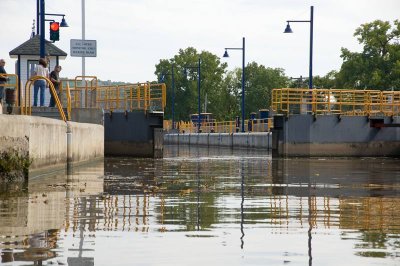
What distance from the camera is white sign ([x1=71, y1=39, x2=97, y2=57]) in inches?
1652

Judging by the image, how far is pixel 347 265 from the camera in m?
6.35

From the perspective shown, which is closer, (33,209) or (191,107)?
(33,209)

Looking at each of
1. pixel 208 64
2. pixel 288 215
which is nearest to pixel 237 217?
pixel 288 215

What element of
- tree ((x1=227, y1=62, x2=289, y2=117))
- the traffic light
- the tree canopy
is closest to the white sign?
the traffic light

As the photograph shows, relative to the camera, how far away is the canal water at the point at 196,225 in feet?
22.0

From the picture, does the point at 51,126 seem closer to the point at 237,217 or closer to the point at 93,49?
the point at 237,217

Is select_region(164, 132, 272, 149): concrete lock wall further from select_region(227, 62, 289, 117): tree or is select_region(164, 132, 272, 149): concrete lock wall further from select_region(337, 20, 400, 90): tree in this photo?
select_region(227, 62, 289, 117): tree

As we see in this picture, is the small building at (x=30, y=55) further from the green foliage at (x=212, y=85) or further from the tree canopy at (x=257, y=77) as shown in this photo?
the green foliage at (x=212, y=85)

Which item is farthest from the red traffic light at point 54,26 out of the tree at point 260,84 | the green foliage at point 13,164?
the tree at point 260,84

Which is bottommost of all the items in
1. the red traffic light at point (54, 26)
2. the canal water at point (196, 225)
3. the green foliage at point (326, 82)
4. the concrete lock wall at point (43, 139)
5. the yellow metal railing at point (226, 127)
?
the canal water at point (196, 225)

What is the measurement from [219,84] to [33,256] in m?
145

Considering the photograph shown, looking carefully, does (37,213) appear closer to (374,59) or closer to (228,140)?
(228,140)

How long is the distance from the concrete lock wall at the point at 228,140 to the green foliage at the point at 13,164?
3855cm

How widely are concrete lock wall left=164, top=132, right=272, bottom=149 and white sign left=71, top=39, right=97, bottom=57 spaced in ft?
46.1
